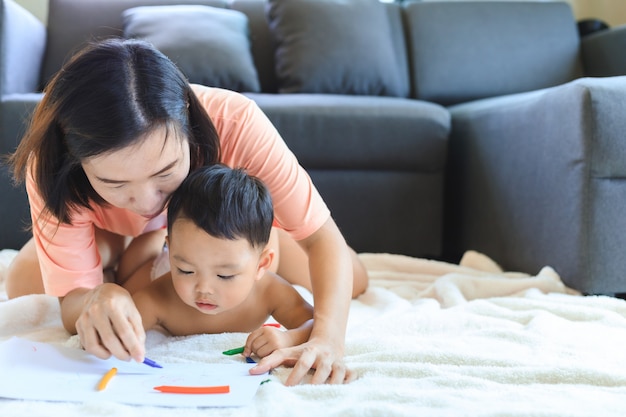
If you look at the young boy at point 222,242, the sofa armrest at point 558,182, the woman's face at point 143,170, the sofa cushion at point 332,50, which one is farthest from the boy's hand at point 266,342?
the sofa cushion at point 332,50

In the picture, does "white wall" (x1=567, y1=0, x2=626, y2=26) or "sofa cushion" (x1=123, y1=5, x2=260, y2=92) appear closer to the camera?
"sofa cushion" (x1=123, y1=5, x2=260, y2=92)

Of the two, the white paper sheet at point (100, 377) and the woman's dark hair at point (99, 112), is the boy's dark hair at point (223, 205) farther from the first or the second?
the white paper sheet at point (100, 377)

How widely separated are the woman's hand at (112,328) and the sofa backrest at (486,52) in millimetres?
1752

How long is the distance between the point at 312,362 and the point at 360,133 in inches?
42.4

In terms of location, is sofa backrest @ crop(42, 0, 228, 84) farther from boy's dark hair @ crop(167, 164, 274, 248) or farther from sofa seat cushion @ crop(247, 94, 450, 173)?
boy's dark hair @ crop(167, 164, 274, 248)

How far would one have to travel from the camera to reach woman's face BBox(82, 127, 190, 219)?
2.92 ft

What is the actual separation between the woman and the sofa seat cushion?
699 mm

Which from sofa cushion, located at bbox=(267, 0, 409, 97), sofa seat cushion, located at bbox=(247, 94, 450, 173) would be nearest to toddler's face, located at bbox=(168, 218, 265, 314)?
sofa seat cushion, located at bbox=(247, 94, 450, 173)

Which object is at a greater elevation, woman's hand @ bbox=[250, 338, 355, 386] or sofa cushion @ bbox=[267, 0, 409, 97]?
sofa cushion @ bbox=[267, 0, 409, 97]

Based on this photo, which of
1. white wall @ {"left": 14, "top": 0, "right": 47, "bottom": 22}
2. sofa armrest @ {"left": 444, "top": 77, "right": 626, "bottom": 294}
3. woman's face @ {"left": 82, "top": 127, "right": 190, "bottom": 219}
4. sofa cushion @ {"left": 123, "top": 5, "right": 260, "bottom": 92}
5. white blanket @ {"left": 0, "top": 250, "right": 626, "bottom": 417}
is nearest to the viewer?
white blanket @ {"left": 0, "top": 250, "right": 626, "bottom": 417}

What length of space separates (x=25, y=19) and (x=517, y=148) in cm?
154

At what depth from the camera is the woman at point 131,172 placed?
2.88 ft

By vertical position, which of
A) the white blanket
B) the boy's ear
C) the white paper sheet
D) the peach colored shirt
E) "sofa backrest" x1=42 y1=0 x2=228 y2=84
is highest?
"sofa backrest" x1=42 y1=0 x2=228 y2=84

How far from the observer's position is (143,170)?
0.90 m
